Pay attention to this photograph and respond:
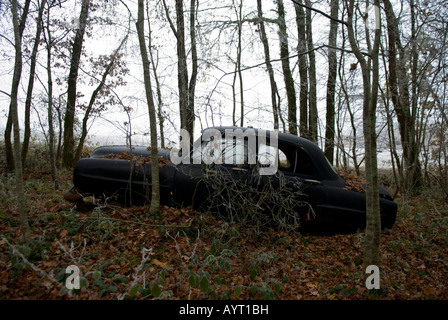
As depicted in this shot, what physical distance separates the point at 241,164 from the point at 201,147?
2.40ft

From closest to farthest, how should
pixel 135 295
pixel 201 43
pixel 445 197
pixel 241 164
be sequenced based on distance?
1. pixel 135 295
2. pixel 241 164
3. pixel 445 197
4. pixel 201 43

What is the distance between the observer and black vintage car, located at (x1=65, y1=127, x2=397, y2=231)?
14.0 feet

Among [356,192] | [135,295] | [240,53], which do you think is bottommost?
[135,295]

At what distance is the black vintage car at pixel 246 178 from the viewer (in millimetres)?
4277

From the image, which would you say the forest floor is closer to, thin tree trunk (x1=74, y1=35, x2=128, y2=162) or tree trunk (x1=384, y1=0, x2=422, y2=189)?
tree trunk (x1=384, y1=0, x2=422, y2=189)

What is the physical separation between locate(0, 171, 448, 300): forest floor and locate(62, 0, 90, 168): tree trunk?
5492mm

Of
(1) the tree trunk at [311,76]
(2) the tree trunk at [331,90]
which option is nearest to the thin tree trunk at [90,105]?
(1) the tree trunk at [311,76]

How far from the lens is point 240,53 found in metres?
9.95

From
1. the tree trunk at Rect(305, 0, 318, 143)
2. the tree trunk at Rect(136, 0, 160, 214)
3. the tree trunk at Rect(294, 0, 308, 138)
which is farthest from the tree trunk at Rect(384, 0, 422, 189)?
the tree trunk at Rect(136, 0, 160, 214)

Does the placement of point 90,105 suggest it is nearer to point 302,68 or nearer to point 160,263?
point 302,68

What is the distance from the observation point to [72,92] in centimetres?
1006

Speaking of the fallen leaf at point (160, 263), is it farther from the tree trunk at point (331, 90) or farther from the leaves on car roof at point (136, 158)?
the tree trunk at point (331, 90)

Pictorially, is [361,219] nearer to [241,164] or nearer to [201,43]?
[241,164]
